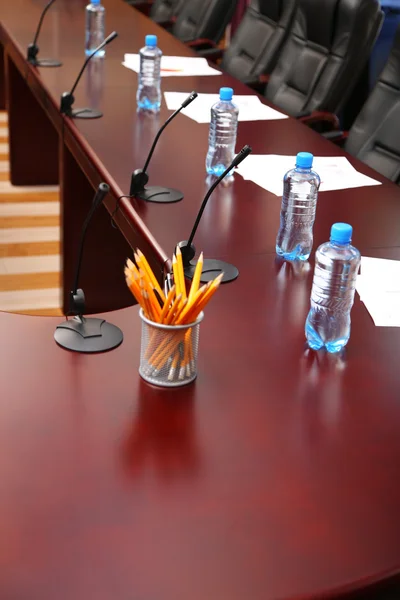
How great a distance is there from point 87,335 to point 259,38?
289cm

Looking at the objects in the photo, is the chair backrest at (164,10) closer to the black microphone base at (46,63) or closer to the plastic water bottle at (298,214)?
the black microphone base at (46,63)

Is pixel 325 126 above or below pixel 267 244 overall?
below

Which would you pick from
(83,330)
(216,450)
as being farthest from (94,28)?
(216,450)

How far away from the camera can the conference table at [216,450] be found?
95 cm

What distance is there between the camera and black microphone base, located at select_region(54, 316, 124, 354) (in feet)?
4.50

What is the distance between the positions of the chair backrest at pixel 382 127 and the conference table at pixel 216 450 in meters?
0.96

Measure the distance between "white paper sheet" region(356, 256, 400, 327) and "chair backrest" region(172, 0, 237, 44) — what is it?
293 centimetres

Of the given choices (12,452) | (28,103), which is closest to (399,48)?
(28,103)

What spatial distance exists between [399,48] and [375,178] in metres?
0.88

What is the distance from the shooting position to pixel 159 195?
2.04 meters

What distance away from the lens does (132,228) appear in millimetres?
1927

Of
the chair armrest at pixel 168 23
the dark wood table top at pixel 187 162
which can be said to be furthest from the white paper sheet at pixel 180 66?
the chair armrest at pixel 168 23

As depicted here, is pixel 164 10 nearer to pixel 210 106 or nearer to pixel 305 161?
pixel 210 106

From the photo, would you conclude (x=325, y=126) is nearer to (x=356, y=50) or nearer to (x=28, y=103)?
(x=356, y=50)
